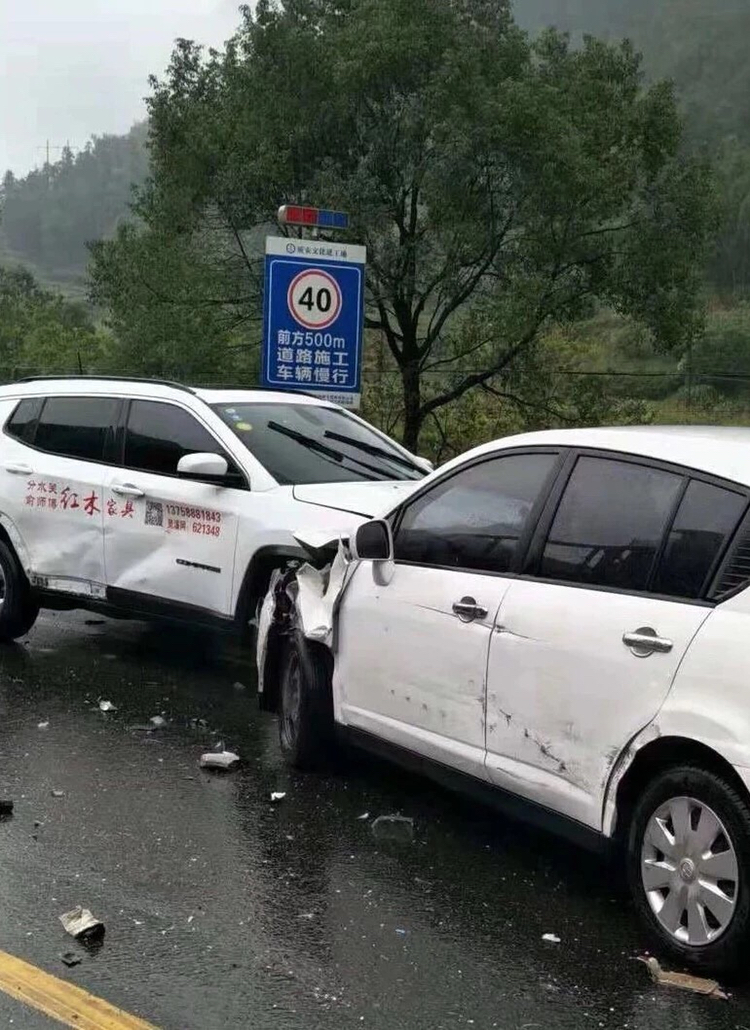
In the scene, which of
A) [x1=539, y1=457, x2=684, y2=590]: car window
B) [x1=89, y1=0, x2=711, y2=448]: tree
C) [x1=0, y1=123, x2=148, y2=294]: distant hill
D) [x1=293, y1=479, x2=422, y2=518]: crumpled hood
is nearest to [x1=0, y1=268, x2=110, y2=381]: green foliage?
[x1=89, y1=0, x2=711, y2=448]: tree

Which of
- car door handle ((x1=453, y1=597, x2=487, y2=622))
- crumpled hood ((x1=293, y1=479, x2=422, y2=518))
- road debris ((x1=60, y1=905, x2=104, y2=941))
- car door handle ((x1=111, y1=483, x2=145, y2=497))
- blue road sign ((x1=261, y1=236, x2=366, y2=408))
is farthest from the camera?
blue road sign ((x1=261, y1=236, x2=366, y2=408))

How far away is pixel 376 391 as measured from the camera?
67.8ft

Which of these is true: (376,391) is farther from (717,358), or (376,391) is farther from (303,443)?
(717,358)

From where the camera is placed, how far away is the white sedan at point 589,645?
3682 millimetres

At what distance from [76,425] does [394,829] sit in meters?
4.43

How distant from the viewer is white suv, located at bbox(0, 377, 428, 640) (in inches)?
281

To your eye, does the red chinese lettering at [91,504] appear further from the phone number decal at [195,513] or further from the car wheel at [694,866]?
the car wheel at [694,866]

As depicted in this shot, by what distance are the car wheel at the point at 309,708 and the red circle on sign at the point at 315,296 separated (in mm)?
6064

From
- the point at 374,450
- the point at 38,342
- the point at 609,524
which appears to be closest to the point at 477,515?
the point at 609,524

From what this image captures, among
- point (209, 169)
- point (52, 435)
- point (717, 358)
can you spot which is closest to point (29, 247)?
point (717, 358)

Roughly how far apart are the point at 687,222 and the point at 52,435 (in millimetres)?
12482

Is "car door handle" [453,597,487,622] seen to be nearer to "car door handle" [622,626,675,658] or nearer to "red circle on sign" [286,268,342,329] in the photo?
"car door handle" [622,626,675,658]

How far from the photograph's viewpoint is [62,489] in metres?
8.27

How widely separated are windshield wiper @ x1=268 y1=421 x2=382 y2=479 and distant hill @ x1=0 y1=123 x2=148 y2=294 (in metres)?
152
